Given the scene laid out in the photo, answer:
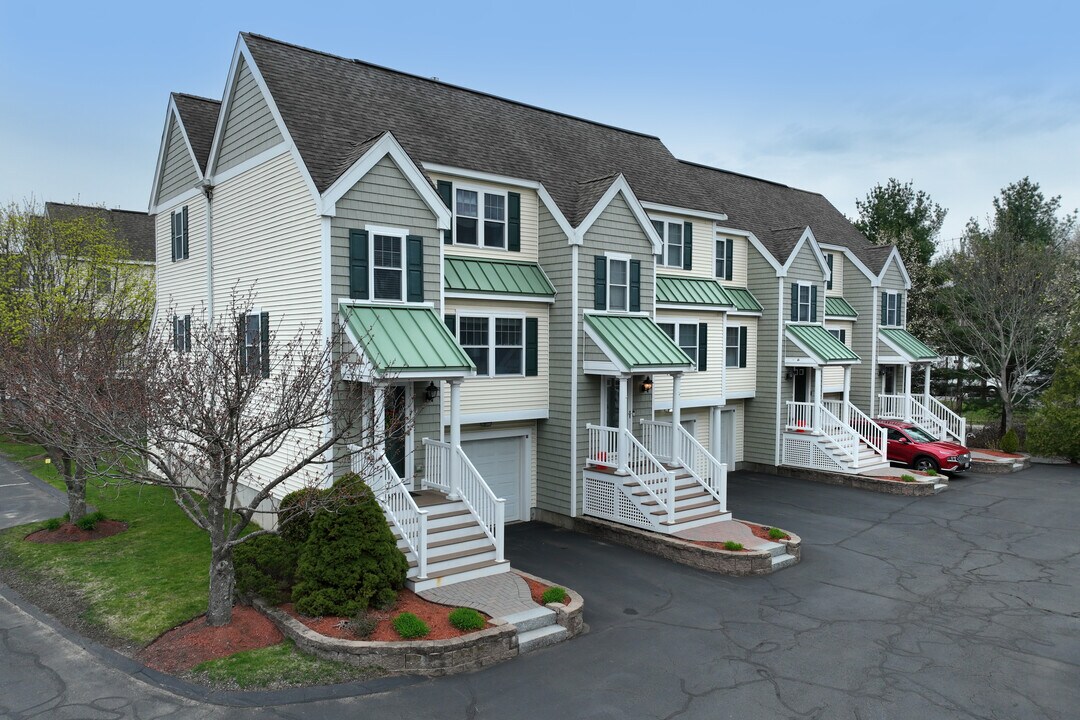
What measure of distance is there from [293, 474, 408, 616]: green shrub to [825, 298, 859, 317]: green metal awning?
22.7 metres

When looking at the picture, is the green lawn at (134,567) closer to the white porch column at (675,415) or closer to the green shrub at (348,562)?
the green shrub at (348,562)

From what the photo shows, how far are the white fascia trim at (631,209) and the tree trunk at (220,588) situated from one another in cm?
1065

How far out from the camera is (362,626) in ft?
33.1

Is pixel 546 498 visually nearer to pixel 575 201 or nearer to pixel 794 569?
pixel 794 569

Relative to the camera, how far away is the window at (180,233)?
19.3 metres

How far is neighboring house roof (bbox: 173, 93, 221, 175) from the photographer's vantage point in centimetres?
1823

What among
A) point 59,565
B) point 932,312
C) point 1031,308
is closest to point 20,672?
point 59,565

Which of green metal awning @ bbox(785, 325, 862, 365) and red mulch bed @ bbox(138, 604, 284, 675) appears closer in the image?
red mulch bed @ bbox(138, 604, 284, 675)

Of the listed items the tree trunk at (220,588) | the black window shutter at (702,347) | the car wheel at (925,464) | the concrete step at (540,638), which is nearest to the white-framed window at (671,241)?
the black window shutter at (702,347)

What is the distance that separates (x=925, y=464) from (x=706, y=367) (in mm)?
9222

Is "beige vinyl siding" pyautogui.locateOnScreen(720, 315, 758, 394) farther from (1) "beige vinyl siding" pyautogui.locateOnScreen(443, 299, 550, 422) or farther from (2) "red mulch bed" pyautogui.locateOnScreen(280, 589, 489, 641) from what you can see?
(2) "red mulch bed" pyautogui.locateOnScreen(280, 589, 489, 641)

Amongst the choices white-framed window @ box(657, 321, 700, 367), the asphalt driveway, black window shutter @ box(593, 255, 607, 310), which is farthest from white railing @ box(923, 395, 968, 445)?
black window shutter @ box(593, 255, 607, 310)

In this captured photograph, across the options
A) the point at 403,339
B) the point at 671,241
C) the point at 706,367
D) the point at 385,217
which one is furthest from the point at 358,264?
the point at 706,367

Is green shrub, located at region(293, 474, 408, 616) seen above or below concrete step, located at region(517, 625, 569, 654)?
above
